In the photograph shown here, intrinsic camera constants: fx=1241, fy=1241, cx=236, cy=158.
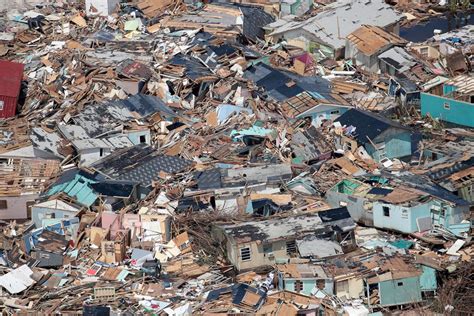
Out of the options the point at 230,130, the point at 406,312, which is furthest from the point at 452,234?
the point at 230,130

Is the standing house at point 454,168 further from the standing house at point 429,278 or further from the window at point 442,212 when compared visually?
the standing house at point 429,278

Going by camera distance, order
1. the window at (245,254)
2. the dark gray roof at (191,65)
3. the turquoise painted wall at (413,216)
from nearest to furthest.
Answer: the window at (245,254), the turquoise painted wall at (413,216), the dark gray roof at (191,65)

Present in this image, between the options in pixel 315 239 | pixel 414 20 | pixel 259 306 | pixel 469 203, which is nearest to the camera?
pixel 259 306

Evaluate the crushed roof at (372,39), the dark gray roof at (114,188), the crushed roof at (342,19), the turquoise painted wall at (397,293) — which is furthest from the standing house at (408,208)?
the crushed roof at (342,19)

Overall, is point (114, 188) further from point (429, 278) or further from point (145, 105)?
point (429, 278)

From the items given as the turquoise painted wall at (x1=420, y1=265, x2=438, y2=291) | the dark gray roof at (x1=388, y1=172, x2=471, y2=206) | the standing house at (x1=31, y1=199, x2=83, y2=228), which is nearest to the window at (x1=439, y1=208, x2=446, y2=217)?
the dark gray roof at (x1=388, y1=172, x2=471, y2=206)

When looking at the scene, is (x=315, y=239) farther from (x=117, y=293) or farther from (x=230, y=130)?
(x=230, y=130)

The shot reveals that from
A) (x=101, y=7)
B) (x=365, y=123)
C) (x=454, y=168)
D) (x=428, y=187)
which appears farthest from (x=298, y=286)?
(x=101, y=7)

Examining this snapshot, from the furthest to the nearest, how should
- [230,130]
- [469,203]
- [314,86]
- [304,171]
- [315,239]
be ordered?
[314,86] → [230,130] → [304,171] → [469,203] → [315,239]
